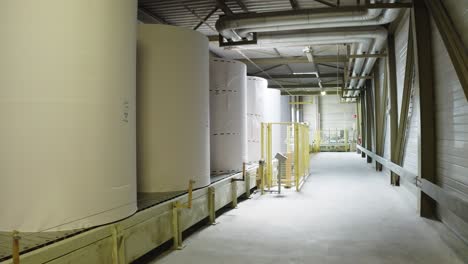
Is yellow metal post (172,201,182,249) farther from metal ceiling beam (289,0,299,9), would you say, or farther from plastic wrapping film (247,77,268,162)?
metal ceiling beam (289,0,299,9)

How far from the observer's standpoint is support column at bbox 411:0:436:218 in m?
5.64

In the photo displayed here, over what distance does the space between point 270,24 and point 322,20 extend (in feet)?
3.27

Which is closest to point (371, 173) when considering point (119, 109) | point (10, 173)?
point (119, 109)

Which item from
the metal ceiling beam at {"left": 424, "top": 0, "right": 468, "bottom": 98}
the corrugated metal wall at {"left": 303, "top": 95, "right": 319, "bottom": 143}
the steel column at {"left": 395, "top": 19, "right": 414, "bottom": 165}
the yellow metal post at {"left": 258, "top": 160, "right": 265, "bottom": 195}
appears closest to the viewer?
the metal ceiling beam at {"left": 424, "top": 0, "right": 468, "bottom": 98}

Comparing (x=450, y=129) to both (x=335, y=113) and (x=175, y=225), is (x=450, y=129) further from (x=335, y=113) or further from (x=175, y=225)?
(x=335, y=113)

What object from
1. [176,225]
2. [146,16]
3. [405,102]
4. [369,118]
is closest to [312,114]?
Result: [369,118]

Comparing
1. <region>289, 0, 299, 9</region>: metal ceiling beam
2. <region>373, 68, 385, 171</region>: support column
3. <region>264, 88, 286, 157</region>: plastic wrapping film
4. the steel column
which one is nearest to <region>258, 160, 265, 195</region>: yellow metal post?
<region>264, 88, 286, 157</region>: plastic wrapping film

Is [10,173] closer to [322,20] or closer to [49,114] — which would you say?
[49,114]

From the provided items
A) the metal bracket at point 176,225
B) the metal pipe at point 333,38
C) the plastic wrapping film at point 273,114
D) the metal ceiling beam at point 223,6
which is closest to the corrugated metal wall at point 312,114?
the plastic wrapping film at point 273,114

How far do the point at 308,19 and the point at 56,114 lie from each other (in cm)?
519

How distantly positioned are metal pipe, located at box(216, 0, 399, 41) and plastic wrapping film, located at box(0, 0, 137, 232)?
4.19m

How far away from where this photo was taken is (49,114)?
9.66ft

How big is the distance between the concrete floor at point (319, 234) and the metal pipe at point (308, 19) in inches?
140

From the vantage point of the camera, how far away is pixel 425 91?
5652 millimetres
